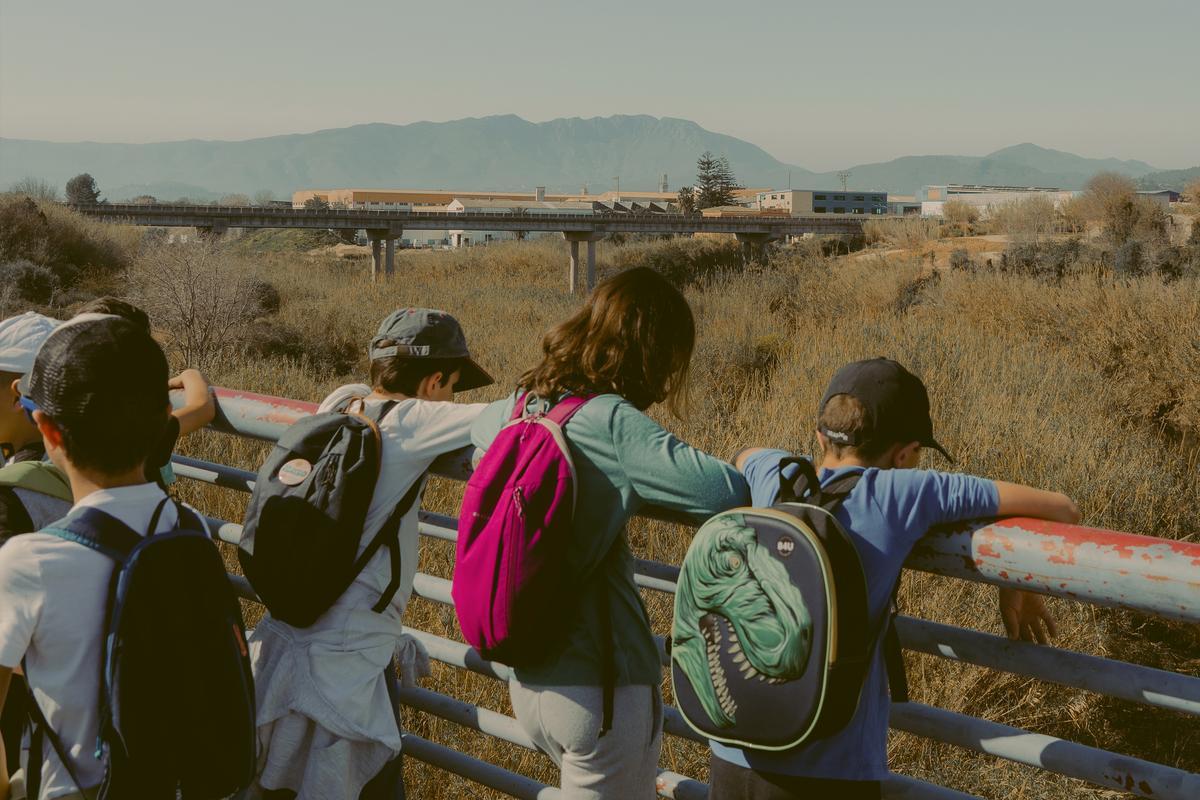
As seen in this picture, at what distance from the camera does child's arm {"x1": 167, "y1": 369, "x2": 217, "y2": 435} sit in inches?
105

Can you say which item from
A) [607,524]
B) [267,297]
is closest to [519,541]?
[607,524]

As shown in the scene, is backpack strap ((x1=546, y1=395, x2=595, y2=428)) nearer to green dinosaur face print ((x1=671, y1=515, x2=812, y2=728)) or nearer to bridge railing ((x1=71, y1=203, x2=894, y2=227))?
green dinosaur face print ((x1=671, y1=515, x2=812, y2=728))

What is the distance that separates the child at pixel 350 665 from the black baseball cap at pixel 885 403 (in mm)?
Result: 749

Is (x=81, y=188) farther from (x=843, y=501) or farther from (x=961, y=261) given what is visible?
(x=843, y=501)

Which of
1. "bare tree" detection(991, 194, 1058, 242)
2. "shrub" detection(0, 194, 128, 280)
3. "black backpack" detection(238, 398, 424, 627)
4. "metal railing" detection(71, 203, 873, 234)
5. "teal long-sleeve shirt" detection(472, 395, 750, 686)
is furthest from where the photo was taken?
"metal railing" detection(71, 203, 873, 234)

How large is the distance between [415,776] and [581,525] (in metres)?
1.91

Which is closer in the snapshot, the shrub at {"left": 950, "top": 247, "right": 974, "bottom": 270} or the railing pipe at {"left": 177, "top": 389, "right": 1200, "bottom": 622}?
the railing pipe at {"left": 177, "top": 389, "right": 1200, "bottom": 622}

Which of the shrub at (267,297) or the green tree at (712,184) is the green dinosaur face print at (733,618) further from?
the green tree at (712,184)

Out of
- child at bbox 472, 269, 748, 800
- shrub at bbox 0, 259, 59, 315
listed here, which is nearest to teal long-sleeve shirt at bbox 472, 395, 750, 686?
child at bbox 472, 269, 748, 800

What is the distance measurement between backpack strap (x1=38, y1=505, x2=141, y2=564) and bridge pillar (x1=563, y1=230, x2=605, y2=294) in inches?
1662

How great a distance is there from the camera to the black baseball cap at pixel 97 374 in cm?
175

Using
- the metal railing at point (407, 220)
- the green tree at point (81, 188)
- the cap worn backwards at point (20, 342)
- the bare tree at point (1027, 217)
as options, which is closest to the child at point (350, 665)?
the cap worn backwards at point (20, 342)

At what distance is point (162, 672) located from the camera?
1738 millimetres

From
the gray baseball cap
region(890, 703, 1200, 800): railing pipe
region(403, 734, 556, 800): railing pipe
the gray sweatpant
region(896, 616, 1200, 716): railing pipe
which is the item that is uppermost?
the gray baseball cap
